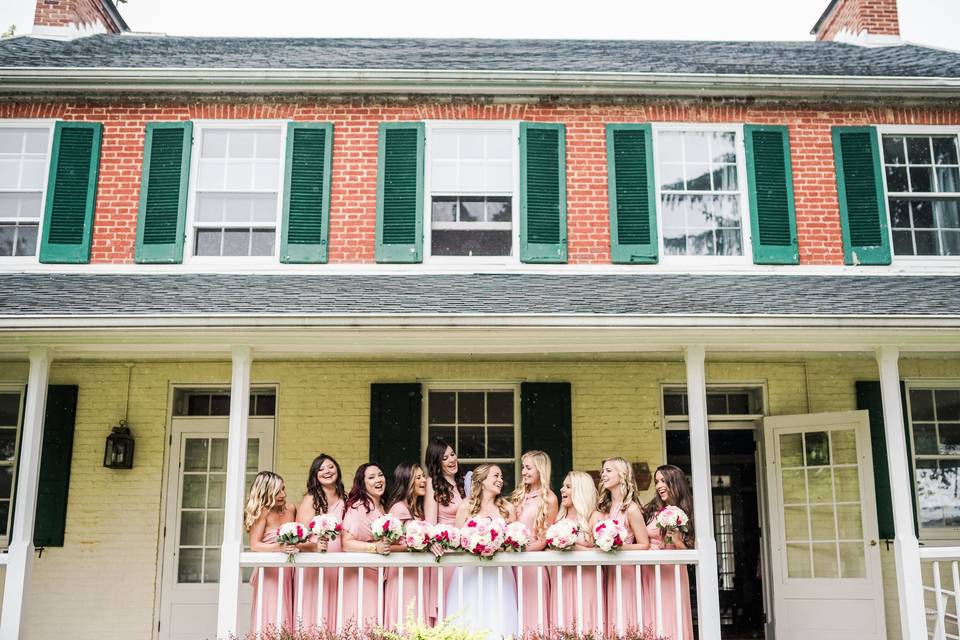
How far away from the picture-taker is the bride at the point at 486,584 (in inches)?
249

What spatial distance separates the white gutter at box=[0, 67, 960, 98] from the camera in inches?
351

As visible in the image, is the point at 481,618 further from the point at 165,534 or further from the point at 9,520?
the point at 9,520

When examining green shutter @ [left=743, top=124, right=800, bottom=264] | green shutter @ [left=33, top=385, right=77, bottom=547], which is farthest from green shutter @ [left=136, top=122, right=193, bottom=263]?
green shutter @ [left=743, top=124, right=800, bottom=264]

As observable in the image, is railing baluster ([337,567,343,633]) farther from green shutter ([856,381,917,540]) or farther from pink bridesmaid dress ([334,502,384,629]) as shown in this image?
green shutter ([856,381,917,540])

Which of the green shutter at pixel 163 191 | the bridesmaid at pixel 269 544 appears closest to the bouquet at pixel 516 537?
the bridesmaid at pixel 269 544

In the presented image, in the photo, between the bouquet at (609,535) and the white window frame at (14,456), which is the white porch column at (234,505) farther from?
the white window frame at (14,456)

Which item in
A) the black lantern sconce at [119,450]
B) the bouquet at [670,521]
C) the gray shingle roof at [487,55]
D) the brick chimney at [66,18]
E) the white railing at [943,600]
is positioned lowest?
the white railing at [943,600]

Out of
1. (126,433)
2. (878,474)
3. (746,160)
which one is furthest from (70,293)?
(878,474)

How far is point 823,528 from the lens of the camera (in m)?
8.57

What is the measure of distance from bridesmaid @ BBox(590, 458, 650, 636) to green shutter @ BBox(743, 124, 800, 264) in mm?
3383

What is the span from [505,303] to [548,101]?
2829 mm

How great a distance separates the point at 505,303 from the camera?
7.36 m

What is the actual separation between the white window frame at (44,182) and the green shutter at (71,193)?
0.13 ft

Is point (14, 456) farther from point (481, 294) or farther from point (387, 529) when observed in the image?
point (481, 294)
